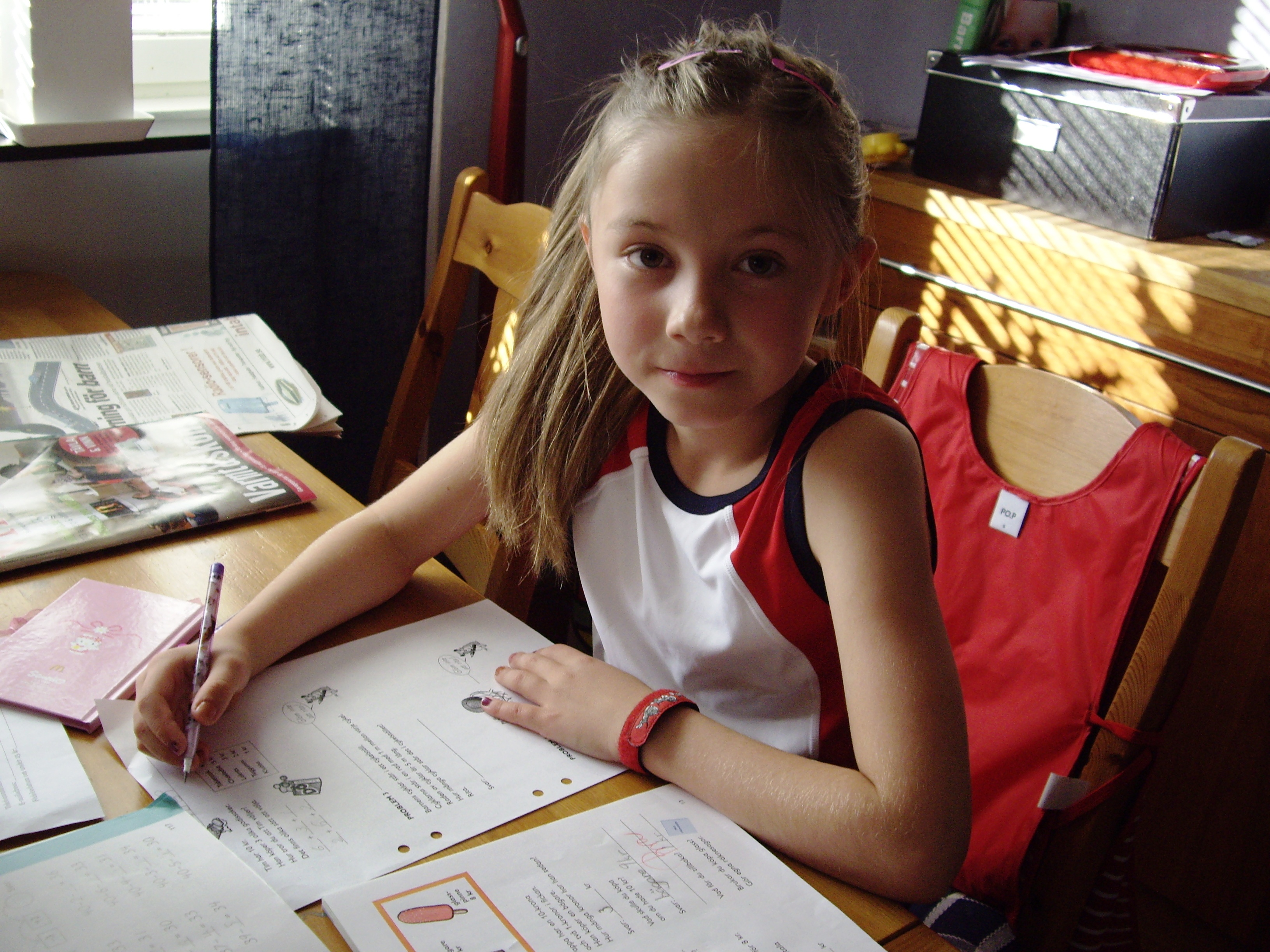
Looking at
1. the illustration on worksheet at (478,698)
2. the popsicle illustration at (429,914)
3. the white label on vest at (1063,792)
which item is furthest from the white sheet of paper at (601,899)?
Result: the white label on vest at (1063,792)

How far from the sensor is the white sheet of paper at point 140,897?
1.85ft

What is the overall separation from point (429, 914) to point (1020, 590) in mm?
708

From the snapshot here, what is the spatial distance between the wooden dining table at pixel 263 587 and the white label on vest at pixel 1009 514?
518mm

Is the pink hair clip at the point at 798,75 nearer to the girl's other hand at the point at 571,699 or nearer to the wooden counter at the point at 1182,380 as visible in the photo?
the girl's other hand at the point at 571,699

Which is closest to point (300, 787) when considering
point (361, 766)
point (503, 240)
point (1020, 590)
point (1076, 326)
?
point (361, 766)

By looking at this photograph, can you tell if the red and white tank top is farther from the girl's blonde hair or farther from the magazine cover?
the magazine cover

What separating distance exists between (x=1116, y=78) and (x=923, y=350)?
0.81m

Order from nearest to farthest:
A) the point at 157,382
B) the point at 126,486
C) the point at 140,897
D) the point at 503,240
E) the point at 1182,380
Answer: the point at 140,897 < the point at 126,486 < the point at 157,382 < the point at 503,240 < the point at 1182,380

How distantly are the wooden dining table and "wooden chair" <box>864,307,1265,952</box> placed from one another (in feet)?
→ 1.15

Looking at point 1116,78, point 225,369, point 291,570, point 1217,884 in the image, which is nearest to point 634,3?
point 1116,78

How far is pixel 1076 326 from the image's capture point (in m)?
1.73

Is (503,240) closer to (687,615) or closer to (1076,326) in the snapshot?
(687,615)

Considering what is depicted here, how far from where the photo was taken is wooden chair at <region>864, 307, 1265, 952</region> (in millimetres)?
894

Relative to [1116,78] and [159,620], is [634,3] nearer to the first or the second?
[1116,78]
